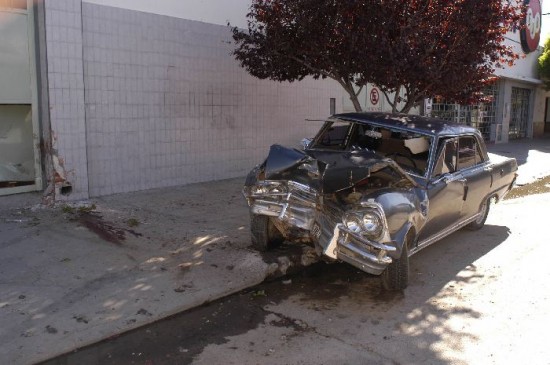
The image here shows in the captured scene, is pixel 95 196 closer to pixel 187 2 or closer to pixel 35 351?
pixel 187 2

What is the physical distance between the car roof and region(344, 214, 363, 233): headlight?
184cm

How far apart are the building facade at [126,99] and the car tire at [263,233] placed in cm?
335

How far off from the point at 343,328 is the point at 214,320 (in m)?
1.12

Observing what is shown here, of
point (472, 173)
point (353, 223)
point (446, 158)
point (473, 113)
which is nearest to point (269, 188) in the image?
point (353, 223)

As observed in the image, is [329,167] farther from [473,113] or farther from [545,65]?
[545,65]

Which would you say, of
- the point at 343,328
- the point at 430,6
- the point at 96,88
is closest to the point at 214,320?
the point at 343,328

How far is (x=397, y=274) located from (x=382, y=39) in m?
3.85

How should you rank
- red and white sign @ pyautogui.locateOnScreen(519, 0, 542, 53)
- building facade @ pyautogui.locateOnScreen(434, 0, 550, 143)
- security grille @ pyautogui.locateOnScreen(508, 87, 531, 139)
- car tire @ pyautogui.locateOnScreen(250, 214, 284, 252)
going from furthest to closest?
1. security grille @ pyautogui.locateOnScreen(508, 87, 531, 139)
2. red and white sign @ pyautogui.locateOnScreen(519, 0, 542, 53)
3. building facade @ pyautogui.locateOnScreen(434, 0, 550, 143)
4. car tire @ pyautogui.locateOnScreen(250, 214, 284, 252)

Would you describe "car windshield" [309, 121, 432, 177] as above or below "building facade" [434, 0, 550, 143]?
below

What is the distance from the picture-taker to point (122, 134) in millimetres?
8375

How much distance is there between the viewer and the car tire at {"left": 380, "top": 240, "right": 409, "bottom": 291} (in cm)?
497

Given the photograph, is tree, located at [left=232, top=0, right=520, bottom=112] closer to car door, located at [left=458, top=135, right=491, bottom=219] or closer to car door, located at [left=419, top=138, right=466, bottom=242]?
car door, located at [left=458, top=135, right=491, bottom=219]

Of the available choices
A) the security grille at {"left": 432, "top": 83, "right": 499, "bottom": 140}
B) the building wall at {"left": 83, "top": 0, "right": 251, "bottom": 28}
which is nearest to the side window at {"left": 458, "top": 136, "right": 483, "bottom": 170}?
the building wall at {"left": 83, "top": 0, "right": 251, "bottom": 28}

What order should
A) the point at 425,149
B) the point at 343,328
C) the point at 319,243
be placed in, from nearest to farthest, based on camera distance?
the point at 343,328 < the point at 319,243 < the point at 425,149
